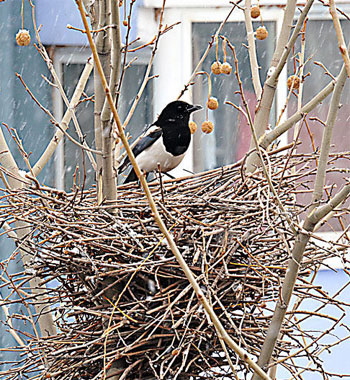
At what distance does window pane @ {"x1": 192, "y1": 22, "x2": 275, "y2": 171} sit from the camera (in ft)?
8.96

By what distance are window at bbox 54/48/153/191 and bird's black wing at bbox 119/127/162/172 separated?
150 cm

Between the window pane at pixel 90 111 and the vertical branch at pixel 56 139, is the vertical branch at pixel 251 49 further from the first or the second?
the window pane at pixel 90 111

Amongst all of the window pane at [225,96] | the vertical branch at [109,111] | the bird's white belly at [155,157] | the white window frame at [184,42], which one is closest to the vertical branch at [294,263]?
the vertical branch at [109,111]

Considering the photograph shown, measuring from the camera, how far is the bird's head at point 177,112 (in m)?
1.32

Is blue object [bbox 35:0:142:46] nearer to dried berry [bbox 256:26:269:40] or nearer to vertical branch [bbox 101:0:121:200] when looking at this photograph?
dried berry [bbox 256:26:269:40]

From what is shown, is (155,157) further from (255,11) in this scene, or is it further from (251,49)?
(255,11)

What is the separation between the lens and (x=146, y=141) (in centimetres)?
133

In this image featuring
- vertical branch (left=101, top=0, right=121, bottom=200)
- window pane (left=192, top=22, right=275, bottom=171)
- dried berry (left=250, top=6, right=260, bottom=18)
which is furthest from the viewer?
window pane (left=192, top=22, right=275, bottom=171)

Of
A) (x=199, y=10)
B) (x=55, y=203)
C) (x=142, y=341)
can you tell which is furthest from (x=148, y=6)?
(x=142, y=341)

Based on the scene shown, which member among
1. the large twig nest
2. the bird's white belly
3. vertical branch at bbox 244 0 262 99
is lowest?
the large twig nest

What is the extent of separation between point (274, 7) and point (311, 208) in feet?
6.86

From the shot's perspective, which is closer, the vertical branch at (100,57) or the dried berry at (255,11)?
the vertical branch at (100,57)

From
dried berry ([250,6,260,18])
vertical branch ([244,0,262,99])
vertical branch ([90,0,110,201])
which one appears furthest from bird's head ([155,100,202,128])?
vertical branch ([90,0,110,201])

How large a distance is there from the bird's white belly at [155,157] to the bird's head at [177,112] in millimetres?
55
